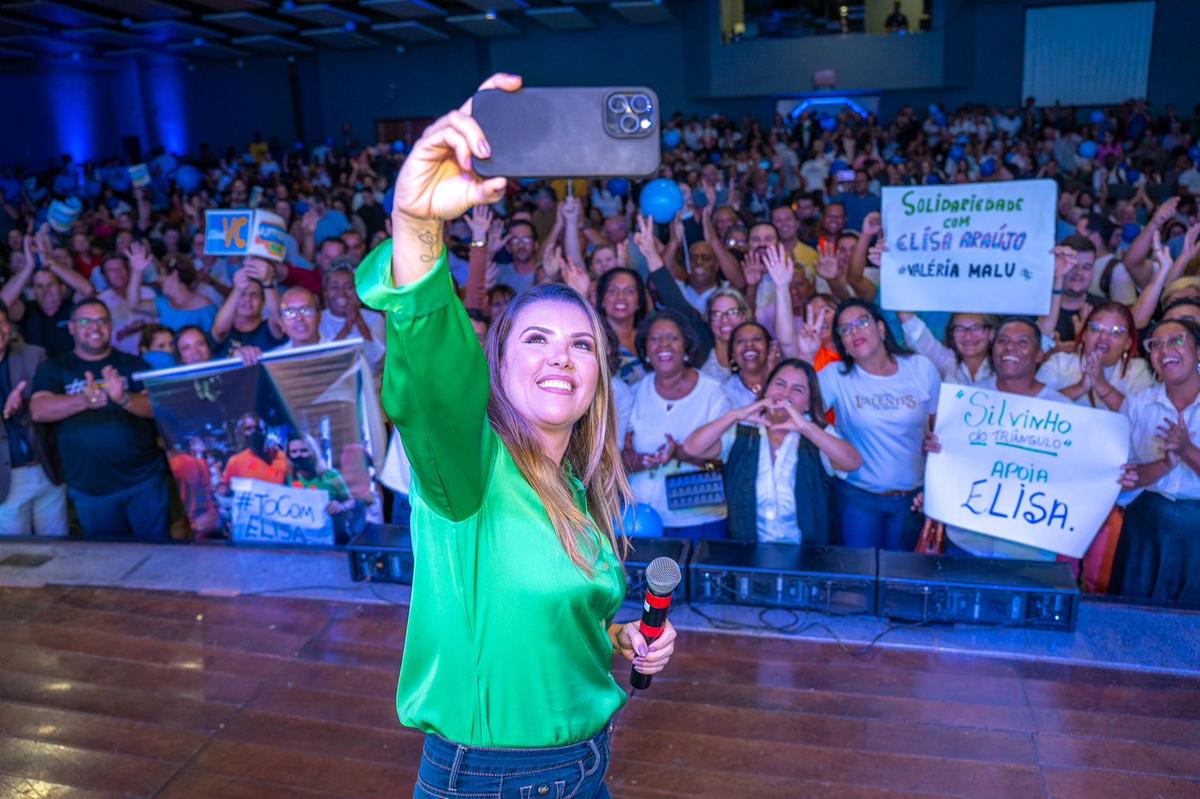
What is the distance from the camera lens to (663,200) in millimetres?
6152

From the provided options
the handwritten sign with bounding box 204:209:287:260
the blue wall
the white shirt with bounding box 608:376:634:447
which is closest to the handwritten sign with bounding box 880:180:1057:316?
the white shirt with bounding box 608:376:634:447

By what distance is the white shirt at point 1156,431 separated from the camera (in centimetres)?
334

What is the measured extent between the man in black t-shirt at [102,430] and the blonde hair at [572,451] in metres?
3.20

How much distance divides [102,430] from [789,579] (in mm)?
3013

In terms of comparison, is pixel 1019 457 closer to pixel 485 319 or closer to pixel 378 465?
pixel 485 319

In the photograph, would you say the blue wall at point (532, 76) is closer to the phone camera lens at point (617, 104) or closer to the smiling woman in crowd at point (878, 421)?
the smiling woman in crowd at point (878, 421)

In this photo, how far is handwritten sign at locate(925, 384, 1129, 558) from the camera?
11.1ft

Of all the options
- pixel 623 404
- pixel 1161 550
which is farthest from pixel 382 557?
pixel 1161 550

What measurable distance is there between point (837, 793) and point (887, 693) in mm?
481

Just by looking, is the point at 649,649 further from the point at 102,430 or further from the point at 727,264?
the point at 727,264

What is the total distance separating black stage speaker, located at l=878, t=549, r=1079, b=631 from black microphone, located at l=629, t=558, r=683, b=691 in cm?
179

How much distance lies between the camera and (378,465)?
415cm

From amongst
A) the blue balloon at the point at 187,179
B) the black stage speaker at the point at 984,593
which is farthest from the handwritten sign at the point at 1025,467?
the blue balloon at the point at 187,179

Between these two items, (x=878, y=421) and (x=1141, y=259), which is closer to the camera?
(x=878, y=421)
